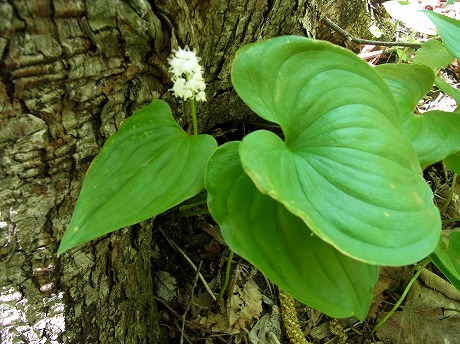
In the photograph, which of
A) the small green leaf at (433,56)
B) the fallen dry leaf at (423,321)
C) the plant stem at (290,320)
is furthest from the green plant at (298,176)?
the small green leaf at (433,56)

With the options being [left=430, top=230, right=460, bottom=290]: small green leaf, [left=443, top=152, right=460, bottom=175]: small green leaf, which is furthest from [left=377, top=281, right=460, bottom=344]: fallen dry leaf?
[left=443, top=152, right=460, bottom=175]: small green leaf

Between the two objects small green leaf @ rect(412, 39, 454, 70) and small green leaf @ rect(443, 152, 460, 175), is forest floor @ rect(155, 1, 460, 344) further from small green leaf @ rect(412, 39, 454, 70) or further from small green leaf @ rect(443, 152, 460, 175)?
small green leaf @ rect(412, 39, 454, 70)

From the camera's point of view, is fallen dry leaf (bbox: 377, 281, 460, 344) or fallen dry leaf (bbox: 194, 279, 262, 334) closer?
fallen dry leaf (bbox: 194, 279, 262, 334)

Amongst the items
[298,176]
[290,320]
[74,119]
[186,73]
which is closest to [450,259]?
[290,320]

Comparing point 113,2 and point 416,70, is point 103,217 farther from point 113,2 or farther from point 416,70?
point 416,70

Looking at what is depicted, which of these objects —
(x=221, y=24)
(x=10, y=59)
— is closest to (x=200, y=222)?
(x=221, y=24)

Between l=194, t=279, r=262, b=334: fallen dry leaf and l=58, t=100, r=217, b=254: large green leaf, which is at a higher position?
l=58, t=100, r=217, b=254: large green leaf

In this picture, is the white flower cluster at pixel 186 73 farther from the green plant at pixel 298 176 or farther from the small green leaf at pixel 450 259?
the small green leaf at pixel 450 259
